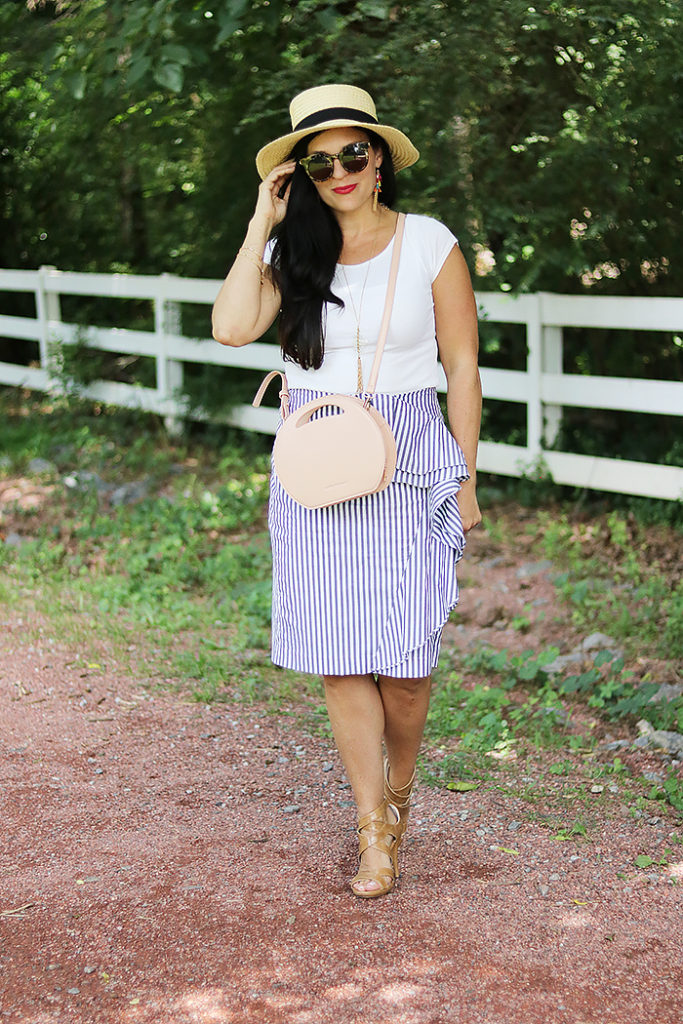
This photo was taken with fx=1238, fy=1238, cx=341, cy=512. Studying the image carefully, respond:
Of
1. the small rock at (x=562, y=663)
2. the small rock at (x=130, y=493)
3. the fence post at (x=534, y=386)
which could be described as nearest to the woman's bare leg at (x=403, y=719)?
the small rock at (x=562, y=663)

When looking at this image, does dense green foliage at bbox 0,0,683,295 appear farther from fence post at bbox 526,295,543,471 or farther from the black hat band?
the black hat band

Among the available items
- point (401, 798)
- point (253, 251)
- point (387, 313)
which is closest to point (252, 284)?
point (253, 251)

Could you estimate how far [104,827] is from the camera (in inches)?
152

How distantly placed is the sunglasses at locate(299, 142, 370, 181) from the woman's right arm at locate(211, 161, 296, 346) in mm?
150

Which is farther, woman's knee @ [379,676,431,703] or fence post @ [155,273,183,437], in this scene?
fence post @ [155,273,183,437]

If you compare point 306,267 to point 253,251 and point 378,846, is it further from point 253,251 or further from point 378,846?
point 378,846

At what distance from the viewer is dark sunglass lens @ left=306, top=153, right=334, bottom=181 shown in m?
3.22

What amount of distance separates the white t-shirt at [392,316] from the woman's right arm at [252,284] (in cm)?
19

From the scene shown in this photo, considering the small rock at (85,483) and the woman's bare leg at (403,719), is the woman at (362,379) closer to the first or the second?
the woman's bare leg at (403,719)

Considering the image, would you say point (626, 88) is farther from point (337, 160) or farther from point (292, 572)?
point (292, 572)

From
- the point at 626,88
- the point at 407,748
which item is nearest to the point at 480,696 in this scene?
the point at 407,748

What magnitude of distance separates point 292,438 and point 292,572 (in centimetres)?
39

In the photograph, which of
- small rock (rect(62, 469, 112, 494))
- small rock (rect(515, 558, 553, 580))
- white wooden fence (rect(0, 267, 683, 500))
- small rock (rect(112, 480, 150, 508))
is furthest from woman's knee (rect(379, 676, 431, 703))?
small rock (rect(62, 469, 112, 494))

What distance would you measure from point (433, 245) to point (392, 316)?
240 millimetres
